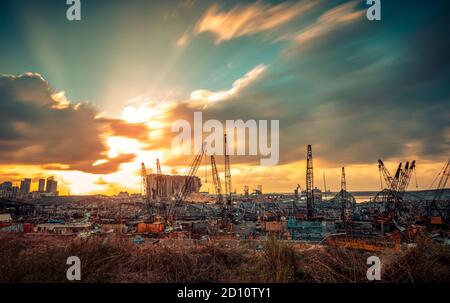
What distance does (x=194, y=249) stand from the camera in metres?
9.27

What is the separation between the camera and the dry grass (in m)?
7.05

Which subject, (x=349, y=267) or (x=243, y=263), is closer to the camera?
(x=349, y=267)

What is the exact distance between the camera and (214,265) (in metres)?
7.95

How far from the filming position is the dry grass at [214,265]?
23.1ft

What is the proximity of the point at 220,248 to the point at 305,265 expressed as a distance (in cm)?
303

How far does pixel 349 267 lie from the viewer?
7.53 meters

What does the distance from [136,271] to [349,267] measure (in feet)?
21.3

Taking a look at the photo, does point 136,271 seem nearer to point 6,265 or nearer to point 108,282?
point 108,282
